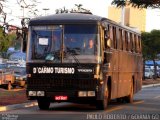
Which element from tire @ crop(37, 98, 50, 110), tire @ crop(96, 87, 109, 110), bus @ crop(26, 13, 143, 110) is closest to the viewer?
bus @ crop(26, 13, 143, 110)

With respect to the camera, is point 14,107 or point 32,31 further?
point 14,107

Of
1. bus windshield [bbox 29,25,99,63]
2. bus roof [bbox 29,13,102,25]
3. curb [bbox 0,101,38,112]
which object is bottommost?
curb [bbox 0,101,38,112]

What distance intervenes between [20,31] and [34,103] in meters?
3.18

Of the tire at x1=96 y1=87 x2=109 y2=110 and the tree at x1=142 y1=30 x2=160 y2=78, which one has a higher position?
the tree at x1=142 y1=30 x2=160 y2=78

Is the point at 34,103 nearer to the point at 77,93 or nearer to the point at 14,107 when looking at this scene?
the point at 14,107

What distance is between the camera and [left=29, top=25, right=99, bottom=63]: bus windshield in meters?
20.4

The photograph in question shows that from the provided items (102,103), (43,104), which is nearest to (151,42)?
(43,104)

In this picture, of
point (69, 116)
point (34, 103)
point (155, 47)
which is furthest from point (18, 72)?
point (155, 47)

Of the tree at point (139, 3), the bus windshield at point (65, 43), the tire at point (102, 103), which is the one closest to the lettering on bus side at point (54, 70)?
the bus windshield at point (65, 43)

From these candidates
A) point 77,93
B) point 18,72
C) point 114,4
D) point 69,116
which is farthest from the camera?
point 18,72

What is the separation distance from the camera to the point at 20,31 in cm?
2488

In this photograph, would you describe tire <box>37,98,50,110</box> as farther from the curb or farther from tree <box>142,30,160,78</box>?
tree <box>142,30,160,78</box>

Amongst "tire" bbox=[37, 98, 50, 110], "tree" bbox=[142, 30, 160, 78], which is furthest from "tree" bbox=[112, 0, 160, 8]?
"tree" bbox=[142, 30, 160, 78]

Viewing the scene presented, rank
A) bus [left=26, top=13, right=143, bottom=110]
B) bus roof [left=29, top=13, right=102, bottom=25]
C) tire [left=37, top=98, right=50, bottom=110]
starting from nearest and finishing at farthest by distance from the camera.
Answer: bus [left=26, top=13, right=143, bottom=110]
bus roof [left=29, top=13, right=102, bottom=25]
tire [left=37, top=98, right=50, bottom=110]
